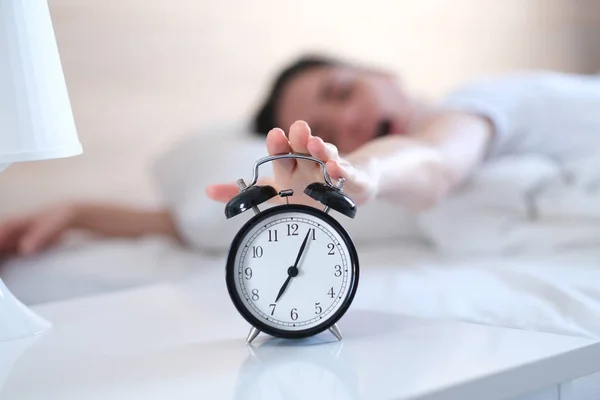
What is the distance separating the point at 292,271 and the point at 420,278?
45 cm

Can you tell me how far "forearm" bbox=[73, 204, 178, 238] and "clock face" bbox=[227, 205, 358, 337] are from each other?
111 cm

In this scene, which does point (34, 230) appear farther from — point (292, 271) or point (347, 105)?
point (292, 271)

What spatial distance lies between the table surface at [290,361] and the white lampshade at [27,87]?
9.4 inches

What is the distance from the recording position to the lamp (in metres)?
0.79

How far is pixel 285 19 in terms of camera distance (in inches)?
84.0

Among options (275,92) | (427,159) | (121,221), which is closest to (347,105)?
(275,92)

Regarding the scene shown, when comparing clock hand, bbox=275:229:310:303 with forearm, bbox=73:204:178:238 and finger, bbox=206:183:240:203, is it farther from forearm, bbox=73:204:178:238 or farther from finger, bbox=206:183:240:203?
forearm, bbox=73:204:178:238

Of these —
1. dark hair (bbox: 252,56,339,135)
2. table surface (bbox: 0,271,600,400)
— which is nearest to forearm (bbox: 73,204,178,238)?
dark hair (bbox: 252,56,339,135)

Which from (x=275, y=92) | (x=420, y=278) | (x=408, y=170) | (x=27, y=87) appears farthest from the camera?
(x=275, y=92)

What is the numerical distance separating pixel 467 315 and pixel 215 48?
→ 55.0 inches

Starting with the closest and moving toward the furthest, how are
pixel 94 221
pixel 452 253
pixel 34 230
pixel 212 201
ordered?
pixel 452 253
pixel 212 201
pixel 34 230
pixel 94 221

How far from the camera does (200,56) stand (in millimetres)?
2033

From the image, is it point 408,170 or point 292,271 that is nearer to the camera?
point 292,271

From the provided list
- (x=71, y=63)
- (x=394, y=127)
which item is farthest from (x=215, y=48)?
(x=394, y=127)
